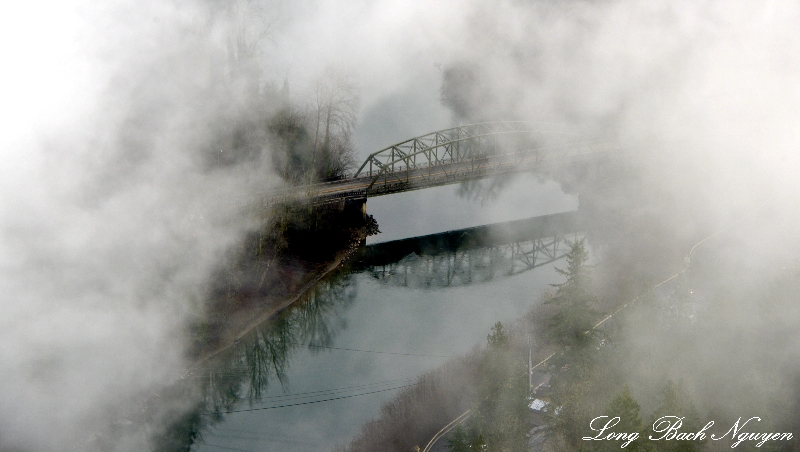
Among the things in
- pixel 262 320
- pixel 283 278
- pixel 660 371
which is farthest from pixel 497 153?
pixel 660 371

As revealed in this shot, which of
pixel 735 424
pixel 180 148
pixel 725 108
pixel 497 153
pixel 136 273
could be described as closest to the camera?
pixel 735 424

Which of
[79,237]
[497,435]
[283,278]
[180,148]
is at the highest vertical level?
[180,148]

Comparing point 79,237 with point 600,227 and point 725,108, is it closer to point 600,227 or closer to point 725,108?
point 725,108

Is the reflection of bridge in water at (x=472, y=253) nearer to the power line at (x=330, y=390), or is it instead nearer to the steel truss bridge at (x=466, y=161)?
the steel truss bridge at (x=466, y=161)

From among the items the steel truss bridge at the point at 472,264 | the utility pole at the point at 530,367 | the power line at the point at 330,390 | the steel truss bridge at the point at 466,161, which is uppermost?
the steel truss bridge at the point at 466,161

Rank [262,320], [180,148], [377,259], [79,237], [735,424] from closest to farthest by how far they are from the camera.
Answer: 1. [735,424]
2. [79,237]
3. [180,148]
4. [262,320]
5. [377,259]

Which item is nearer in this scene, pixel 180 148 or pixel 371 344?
pixel 180 148

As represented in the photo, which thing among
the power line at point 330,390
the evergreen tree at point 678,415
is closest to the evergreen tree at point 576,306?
the evergreen tree at point 678,415
